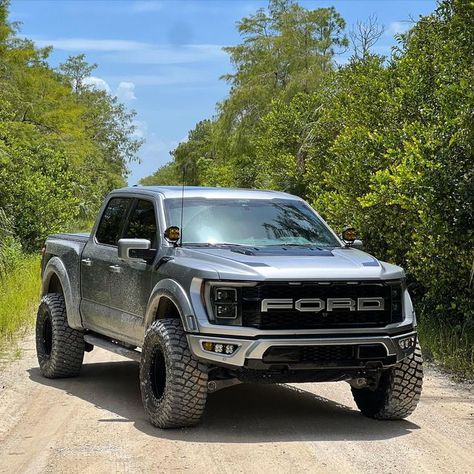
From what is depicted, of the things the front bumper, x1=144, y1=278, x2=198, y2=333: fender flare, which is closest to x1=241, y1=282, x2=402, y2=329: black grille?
the front bumper

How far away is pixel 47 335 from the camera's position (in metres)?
10.8

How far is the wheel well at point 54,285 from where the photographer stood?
1101cm

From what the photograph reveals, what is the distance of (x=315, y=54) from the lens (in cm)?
5331

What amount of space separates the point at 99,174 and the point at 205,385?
66.3 meters

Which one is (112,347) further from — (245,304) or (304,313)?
(304,313)

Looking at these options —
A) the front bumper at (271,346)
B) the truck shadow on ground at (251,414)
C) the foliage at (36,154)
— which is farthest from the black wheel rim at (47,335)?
the foliage at (36,154)

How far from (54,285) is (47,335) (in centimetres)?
65

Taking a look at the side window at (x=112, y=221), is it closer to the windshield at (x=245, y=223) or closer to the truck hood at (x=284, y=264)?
the windshield at (x=245, y=223)

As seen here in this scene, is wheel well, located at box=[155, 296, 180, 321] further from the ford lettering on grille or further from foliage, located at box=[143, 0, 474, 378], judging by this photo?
foliage, located at box=[143, 0, 474, 378]

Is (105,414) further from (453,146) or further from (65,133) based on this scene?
(65,133)

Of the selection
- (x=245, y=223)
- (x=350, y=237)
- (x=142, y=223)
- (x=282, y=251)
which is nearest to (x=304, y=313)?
(x=282, y=251)

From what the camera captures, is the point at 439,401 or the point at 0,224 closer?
the point at 439,401

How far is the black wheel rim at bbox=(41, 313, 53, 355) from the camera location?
35.1 feet

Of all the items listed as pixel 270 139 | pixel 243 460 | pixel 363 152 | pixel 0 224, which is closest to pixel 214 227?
pixel 243 460
